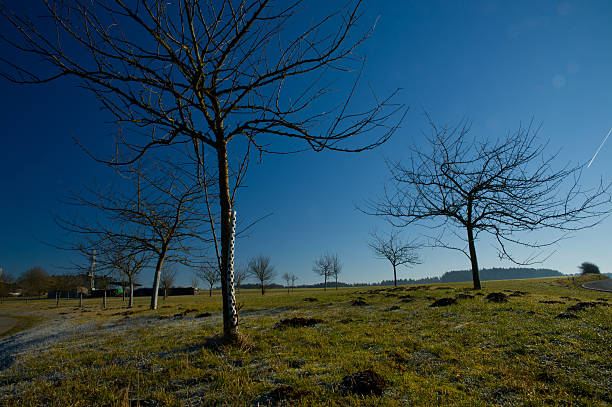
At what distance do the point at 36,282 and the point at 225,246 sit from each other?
77.9 m

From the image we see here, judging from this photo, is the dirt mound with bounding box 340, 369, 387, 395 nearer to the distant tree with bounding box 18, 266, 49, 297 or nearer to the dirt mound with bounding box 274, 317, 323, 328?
the dirt mound with bounding box 274, 317, 323, 328

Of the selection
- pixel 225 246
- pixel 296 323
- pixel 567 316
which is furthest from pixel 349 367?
pixel 567 316

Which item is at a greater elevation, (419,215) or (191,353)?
(419,215)

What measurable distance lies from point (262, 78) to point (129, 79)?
235cm

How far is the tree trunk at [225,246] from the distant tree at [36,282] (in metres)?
53.7

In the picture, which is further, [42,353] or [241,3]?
[42,353]

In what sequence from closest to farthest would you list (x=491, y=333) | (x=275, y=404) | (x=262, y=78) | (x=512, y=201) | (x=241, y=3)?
(x=275, y=404)
(x=241, y=3)
(x=262, y=78)
(x=491, y=333)
(x=512, y=201)

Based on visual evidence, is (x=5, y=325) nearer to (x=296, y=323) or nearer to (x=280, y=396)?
(x=296, y=323)

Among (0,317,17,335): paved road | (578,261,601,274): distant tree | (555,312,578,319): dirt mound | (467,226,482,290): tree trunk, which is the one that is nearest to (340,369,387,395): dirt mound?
(555,312,578,319): dirt mound

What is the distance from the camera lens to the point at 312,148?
4.87m

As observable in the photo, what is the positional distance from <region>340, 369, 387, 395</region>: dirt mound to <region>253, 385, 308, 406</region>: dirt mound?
582 millimetres

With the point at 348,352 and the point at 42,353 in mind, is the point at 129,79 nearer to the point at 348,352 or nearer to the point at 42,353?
the point at 348,352

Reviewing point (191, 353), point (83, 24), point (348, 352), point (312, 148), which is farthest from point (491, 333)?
point (83, 24)

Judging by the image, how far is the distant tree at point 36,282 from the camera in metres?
50.3
